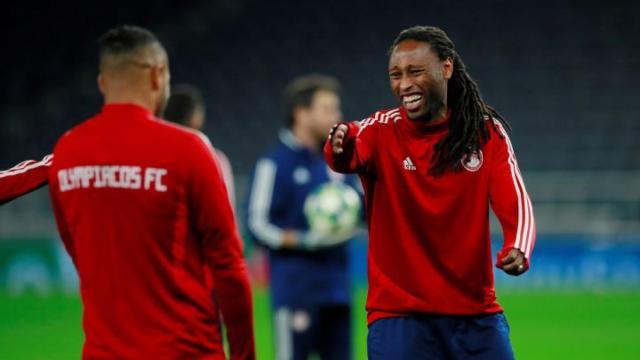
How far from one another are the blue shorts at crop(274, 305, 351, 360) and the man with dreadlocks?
213 cm

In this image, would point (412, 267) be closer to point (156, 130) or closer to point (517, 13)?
point (156, 130)

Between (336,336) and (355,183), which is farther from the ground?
(355,183)

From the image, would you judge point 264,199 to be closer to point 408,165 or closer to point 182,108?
point 182,108

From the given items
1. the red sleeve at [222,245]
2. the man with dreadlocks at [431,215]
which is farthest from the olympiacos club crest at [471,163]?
the red sleeve at [222,245]

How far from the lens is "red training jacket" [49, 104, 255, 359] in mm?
3635

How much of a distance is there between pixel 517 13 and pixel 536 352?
14505 millimetres

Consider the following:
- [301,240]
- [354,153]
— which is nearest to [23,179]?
[354,153]

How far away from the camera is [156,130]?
12.1ft

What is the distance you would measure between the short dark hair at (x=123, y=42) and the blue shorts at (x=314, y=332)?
3168 mm

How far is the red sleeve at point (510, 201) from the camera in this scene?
4273 mm

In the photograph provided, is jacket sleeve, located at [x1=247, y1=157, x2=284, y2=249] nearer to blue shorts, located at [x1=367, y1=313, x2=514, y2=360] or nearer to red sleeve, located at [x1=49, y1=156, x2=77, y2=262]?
blue shorts, located at [x1=367, y1=313, x2=514, y2=360]

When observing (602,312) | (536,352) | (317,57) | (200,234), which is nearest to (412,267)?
(200,234)

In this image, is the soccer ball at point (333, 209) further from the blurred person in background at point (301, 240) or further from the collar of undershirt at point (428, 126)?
the collar of undershirt at point (428, 126)

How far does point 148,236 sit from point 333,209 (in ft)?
10.5
